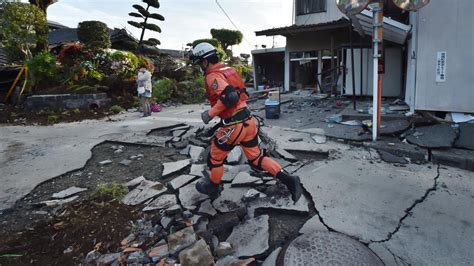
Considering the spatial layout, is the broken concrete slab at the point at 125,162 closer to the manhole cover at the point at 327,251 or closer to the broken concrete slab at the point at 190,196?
the broken concrete slab at the point at 190,196

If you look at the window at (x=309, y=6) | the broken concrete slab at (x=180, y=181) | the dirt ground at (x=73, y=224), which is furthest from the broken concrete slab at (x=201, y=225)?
the window at (x=309, y=6)

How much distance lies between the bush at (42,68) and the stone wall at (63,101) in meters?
1.43

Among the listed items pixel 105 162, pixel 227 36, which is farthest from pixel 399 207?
pixel 227 36

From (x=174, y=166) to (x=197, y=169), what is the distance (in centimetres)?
43

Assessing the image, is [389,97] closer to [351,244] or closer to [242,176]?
[242,176]

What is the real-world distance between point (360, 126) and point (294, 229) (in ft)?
13.4

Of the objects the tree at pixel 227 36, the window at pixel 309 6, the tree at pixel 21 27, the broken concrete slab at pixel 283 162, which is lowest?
the broken concrete slab at pixel 283 162

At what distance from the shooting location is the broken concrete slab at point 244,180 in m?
3.50

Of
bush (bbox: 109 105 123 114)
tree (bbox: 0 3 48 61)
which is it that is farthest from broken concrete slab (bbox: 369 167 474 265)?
tree (bbox: 0 3 48 61)

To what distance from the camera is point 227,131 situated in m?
2.98

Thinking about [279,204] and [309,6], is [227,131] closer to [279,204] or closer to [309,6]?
[279,204]

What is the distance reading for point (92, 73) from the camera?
11203 mm

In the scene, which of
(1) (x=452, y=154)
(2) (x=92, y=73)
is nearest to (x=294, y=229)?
(1) (x=452, y=154)

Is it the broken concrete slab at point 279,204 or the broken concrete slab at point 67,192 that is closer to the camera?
the broken concrete slab at point 279,204
